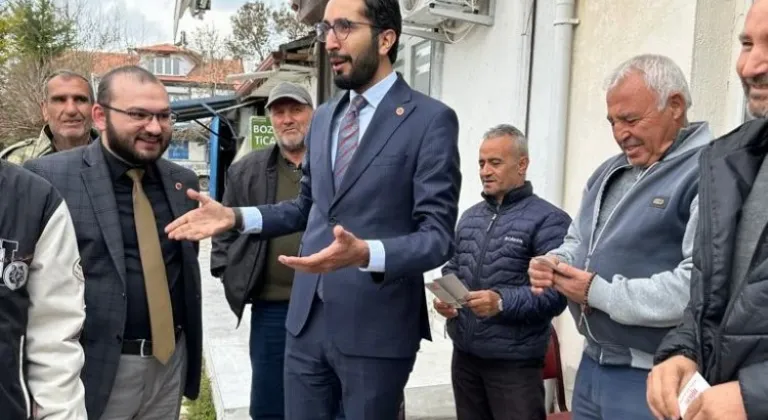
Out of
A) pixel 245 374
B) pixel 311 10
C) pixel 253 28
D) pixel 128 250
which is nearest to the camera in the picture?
pixel 128 250

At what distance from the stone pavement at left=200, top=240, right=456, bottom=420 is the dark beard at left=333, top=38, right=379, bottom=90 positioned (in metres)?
2.49

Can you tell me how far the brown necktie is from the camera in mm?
2342

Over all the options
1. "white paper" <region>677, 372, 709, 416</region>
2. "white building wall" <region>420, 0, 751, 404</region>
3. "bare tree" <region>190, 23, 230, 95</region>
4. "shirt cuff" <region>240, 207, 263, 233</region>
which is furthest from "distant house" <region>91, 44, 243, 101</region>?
"white paper" <region>677, 372, 709, 416</region>

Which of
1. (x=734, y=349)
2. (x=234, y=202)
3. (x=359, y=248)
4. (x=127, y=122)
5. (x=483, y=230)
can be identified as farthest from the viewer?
(x=234, y=202)

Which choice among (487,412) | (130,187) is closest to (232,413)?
(487,412)

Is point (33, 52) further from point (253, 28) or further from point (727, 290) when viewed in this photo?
point (727, 290)

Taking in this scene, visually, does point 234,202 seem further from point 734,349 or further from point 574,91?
point 734,349

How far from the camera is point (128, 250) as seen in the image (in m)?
2.33

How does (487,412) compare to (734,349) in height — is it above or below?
below

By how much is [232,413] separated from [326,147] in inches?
95.5

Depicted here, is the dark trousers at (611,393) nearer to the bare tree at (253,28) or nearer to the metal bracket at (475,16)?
the metal bracket at (475,16)

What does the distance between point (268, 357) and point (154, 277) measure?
115 cm

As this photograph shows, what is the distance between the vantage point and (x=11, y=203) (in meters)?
1.62

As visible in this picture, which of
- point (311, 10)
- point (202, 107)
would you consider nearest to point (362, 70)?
point (311, 10)
